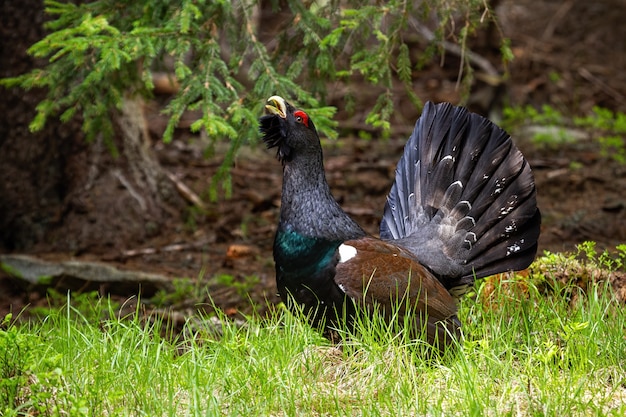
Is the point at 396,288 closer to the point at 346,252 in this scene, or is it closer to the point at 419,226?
the point at 346,252

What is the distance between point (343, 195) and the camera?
866 centimetres

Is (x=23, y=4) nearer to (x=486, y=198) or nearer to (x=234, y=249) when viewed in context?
(x=234, y=249)

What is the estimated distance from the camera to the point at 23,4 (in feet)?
22.9

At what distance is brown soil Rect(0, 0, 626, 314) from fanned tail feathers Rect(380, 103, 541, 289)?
1285 mm

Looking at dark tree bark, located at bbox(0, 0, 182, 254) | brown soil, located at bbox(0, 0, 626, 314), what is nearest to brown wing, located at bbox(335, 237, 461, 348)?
brown soil, located at bbox(0, 0, 626, 314)

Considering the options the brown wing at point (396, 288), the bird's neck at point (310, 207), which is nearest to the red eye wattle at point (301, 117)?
the bird's neck at point (310, 207)

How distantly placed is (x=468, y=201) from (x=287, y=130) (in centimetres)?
124

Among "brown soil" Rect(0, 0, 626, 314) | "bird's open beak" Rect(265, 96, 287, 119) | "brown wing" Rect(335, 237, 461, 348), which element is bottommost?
"brown soil" Rect(0, 0, 626, 314)

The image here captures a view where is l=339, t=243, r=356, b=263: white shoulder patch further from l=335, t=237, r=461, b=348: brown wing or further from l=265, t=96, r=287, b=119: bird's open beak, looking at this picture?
l=265, t=96, r=287, b=119: bird's open beak

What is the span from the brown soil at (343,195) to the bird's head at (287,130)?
138 cm

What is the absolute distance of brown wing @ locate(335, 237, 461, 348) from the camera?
432cm

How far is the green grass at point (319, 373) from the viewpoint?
357cm

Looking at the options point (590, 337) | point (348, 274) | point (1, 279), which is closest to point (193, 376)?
point (348, 274)

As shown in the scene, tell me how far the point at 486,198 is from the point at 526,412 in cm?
171
